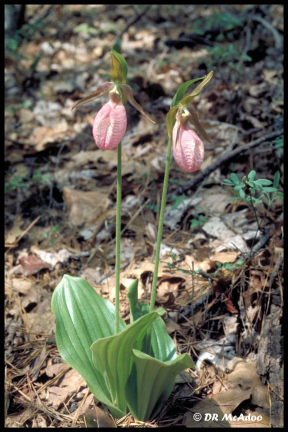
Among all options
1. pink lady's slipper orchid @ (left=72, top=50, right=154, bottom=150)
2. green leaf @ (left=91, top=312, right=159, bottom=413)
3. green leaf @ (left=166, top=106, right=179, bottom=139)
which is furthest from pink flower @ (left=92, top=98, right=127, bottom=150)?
green leaf @ (left=91, top=312, right=159, bottom=413)

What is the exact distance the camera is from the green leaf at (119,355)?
1.43 meters

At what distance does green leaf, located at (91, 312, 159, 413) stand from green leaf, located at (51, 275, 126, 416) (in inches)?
2.1

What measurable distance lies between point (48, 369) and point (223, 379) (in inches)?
33.6

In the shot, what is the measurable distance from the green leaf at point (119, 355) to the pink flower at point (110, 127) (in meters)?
0.65

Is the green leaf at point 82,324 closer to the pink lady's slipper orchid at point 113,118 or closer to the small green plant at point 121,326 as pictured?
the small green plant at point 121,326

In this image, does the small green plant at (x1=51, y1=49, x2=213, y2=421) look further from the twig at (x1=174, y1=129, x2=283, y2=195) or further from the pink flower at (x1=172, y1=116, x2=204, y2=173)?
the twig at (x1=174, y1=129, x2=283, y2=195)

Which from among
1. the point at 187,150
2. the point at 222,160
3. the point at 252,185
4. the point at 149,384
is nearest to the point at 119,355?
the point at 149,384

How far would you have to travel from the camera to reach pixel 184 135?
1.38 metres

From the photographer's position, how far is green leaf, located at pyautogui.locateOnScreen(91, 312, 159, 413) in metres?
1.43

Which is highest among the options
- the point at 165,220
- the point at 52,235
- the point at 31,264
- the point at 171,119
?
the point at 171,119

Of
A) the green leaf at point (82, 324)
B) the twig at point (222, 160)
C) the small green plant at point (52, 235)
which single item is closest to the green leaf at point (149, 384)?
the green leaf at point (82, 324)

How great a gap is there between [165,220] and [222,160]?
58cm

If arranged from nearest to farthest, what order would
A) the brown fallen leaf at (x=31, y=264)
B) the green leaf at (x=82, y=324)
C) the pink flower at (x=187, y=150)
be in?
the pink flower at (x=187, y=150)
the green leaf at (x=82, y=324)
the brown fallen leaf at (x=31, y=264)

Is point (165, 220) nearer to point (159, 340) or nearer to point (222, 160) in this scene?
point (222, 160)
